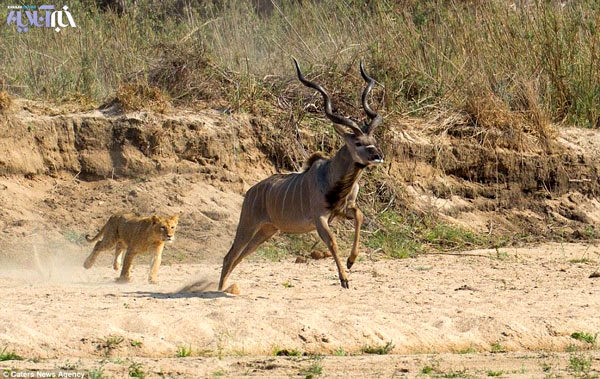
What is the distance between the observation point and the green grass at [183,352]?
22.0ft

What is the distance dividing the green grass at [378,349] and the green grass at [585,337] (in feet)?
4.89

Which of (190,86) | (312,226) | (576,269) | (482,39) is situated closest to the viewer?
(312,226)

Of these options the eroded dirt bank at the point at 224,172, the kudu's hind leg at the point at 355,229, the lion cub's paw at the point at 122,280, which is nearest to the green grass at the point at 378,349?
the kudu's hind leg at the point at 355,229

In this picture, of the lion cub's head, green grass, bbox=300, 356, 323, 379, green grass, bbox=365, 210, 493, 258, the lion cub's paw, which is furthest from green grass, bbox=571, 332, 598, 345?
the lion cub's paw

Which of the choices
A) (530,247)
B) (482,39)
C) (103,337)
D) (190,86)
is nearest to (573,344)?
(103,337)

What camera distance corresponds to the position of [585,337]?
25.4 feet

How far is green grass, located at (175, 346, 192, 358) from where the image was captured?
22.0 feet

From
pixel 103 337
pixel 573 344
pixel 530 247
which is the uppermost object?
pixel 103 337

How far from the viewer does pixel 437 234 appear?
12.4 meters

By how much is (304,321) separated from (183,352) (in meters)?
1.04

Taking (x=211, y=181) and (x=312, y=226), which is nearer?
(x=312, y=226)

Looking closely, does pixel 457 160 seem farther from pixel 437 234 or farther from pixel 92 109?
pixel 92 109

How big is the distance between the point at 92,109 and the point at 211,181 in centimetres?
165

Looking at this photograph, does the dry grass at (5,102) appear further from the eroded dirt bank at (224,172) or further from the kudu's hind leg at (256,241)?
the kudu's hind leg at (256,241)
